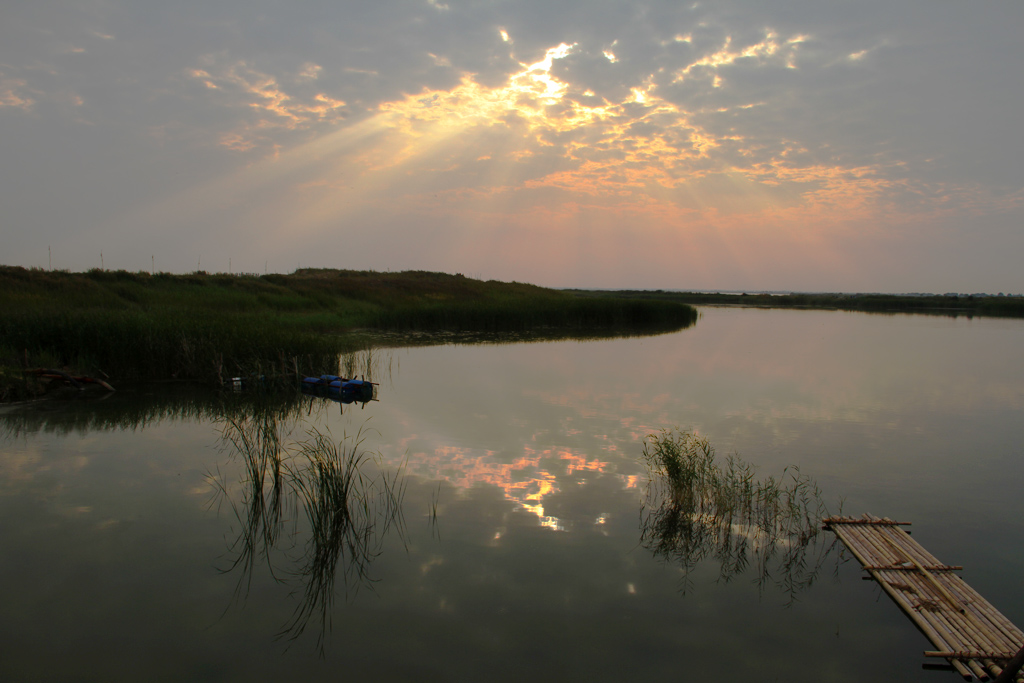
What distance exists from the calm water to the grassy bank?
212 centimetres

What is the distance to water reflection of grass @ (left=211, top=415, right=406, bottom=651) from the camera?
452 cm

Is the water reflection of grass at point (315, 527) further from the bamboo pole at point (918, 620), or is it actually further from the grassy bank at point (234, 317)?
the grassy bank at point (234, 317)

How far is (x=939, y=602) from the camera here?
430 cm

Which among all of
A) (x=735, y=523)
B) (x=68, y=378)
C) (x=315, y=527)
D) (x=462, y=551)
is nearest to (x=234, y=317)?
(x=68, y=378)

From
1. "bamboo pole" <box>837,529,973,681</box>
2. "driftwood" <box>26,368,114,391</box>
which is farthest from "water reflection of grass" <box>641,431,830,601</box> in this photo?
"driftwood" <box>26,368,114,391</box>

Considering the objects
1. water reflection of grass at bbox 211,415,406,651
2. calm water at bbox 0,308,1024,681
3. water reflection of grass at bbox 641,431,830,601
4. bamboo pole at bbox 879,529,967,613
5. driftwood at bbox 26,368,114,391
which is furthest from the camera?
driftwood at bbox 26,368,114,391

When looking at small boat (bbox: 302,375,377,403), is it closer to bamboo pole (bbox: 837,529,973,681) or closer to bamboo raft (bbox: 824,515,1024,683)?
bamboo raft (bbox: 824,515,1024,683)

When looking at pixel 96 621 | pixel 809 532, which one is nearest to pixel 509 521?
pixel 809 532

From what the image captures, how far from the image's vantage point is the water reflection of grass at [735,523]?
4996 millimetres

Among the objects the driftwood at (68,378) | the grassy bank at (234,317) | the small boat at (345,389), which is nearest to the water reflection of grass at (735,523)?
the small boat at (345,389)

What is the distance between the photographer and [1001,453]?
28.1 feet

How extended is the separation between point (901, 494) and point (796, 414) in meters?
4.08

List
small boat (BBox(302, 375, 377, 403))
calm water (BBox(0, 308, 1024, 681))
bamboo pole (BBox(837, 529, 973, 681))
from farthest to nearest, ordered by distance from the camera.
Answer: small boat (BBox(302, 375, 377, 403))
calm water (BBox(0, 308, 1024, 681))
bamboo pole (BBox(837, 529, 973, 681))

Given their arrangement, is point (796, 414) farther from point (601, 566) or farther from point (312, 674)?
point (312, 674)
